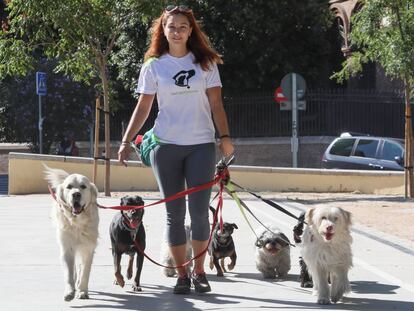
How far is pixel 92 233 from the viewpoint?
7438 millimetres

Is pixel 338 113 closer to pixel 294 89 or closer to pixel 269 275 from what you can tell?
pixel 294 89

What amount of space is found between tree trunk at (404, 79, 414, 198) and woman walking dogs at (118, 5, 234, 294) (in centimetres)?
1141

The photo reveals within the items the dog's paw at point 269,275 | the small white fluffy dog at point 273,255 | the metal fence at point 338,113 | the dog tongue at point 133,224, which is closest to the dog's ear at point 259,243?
the small white fluffy dog at point 273,255

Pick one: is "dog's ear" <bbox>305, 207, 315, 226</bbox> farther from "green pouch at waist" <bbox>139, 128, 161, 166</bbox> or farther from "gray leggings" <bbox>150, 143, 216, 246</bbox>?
"green pouch at waist" <bbox>139, 128, 161, 166</bbox>

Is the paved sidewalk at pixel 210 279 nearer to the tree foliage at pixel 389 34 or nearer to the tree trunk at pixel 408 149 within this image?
the tree foliage at pixel 389 34

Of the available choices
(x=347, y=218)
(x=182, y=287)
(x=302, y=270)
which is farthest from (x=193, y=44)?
(x=302, y=270)

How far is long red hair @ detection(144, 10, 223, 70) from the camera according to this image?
24.2 feet

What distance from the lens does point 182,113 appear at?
7285 millimetres

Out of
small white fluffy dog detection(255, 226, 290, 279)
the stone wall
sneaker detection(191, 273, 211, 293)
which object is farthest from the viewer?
the stone wall

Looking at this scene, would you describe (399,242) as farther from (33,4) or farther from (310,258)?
(33,4)

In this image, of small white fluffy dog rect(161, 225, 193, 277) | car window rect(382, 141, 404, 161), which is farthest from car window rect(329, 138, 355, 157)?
small white fluffy dog rect(161, 225, 193, 277)

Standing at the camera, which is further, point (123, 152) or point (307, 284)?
point (307, 284)

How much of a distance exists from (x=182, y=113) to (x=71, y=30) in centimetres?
1221

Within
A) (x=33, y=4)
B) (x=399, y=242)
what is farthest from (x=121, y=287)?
(x=33, y=4)
